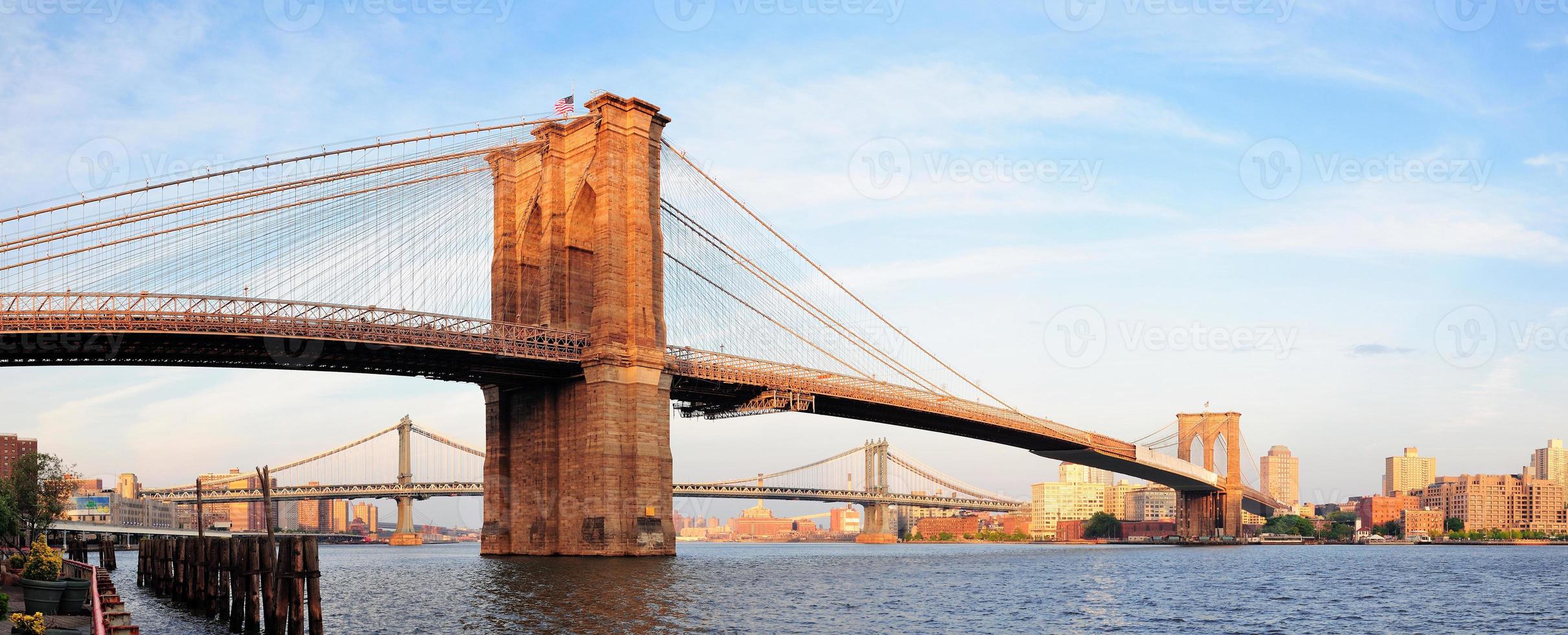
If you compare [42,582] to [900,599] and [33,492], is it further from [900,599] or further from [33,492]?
[33,492]

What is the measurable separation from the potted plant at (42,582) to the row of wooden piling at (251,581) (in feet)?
13.7

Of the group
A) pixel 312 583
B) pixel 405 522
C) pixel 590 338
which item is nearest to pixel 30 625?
pixel 312 583

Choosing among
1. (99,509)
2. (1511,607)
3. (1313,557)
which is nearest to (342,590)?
(1511,607)

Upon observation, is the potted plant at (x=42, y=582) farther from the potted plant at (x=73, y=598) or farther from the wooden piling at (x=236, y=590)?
the wooden piling at (x=236, y=590)

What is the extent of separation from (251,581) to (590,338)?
32.9 m

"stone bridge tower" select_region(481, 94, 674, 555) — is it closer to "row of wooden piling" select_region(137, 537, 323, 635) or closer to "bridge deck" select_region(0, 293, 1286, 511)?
"bridge deck" select_region(0, 293, 1286, 511)

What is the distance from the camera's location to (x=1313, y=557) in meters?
105

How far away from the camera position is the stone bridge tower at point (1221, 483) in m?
145

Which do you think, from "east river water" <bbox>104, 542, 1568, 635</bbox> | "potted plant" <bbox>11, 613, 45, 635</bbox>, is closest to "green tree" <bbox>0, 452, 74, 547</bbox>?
"east river water" <bbox>104, 542, 1568, 635</bbox>

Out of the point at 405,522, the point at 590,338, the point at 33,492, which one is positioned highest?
the point at 590,338

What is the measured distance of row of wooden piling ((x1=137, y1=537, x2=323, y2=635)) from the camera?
97.4 feet

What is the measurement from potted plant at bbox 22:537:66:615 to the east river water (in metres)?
2.53

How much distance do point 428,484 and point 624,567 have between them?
10081 centimetres

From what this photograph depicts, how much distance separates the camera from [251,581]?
33.1 metres
